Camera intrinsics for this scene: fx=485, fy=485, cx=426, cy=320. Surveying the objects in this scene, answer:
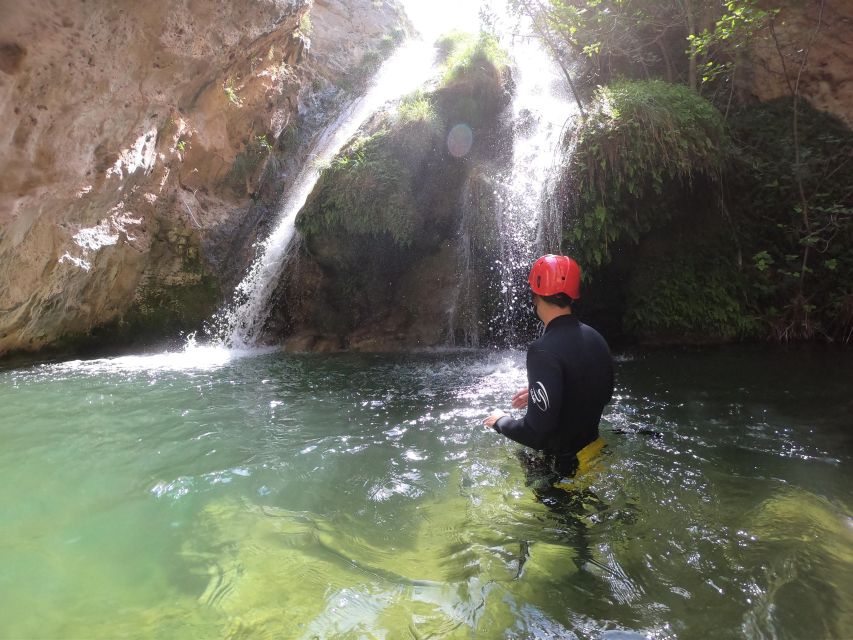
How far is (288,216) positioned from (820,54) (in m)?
10.9

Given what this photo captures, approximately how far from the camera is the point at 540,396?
103 inches

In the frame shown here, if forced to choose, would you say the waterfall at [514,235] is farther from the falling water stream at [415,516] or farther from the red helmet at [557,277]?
the red helmet at [557,277]

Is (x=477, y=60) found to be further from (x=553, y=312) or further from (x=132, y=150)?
(x=553, y=312)

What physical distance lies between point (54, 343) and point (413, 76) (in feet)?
38.4

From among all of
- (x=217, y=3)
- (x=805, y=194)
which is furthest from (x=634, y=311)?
(x=217, y=3)

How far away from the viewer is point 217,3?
6125 millimetres

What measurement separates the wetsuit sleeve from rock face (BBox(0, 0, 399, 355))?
538 centimetres

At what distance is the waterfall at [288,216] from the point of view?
31.7 ft

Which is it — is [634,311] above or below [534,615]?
above

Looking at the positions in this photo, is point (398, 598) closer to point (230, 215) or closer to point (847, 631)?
point (847, 631)

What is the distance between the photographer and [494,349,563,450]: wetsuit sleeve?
2.58m

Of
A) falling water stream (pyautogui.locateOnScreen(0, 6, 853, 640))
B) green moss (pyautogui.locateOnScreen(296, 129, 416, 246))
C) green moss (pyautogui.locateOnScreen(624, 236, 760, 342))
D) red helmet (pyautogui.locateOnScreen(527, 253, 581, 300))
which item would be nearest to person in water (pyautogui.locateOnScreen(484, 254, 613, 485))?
red helmet (pyautogui.locateOnScreen(527, 253, 581, 300))

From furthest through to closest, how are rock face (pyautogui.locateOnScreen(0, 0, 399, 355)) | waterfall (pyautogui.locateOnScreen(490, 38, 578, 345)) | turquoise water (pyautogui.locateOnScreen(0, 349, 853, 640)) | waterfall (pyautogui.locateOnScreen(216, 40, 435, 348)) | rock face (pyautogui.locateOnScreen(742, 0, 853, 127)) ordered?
waterfall (pyautogui.locateOnScreen(216, 40, 435, 348)), rock face (pyautogui.locateOnScreen(742, 0, 853, 127)), waterfall (pyautogui.locateOnScreen(490, 38, 578, 345)), rock face (pyautogui.locateOnScreen(0, 0, 399, 355)), turquoise water (pyautogui.locateOnScreen(0, 349, 853, 640))

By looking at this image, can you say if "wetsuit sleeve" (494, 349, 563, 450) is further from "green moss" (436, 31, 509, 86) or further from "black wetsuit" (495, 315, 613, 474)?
"green moss" (436, 31, 509, 86)
